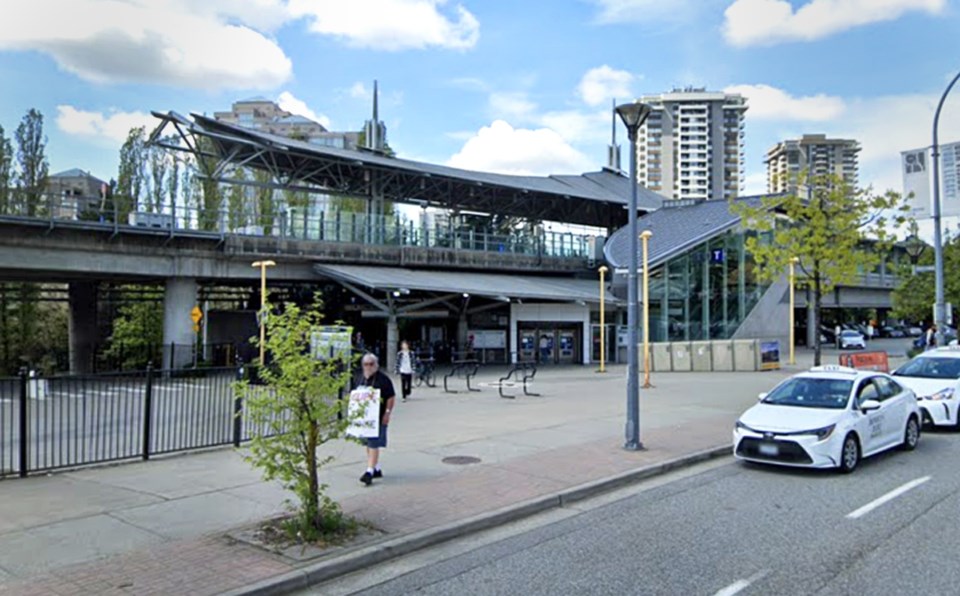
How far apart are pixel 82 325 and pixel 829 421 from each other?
125 ft

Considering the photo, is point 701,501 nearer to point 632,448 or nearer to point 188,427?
point 632,448

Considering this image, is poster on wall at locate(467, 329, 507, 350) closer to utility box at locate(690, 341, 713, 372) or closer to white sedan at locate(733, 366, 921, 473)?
utility box at locate(690, 341, 713, 372)

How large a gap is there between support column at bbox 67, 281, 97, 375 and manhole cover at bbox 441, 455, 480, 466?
33527 mm

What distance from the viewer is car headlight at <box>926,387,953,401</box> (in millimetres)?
14484

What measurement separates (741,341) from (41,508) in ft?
96.1

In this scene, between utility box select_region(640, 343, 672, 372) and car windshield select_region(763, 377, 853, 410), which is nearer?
car windshield select_region(763, 377, 853, 410)

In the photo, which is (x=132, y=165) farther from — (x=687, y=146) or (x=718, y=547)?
(x=687, y=146)

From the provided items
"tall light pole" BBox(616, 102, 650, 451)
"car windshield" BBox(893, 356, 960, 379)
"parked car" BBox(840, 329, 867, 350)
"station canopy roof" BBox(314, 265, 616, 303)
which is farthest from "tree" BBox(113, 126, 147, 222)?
"parked car" BBox(840, 329, 867, 350)

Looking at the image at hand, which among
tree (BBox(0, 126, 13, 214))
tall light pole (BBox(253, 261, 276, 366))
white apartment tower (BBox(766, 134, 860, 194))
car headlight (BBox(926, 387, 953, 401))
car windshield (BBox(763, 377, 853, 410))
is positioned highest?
white apartment tower (BBox(766, 134, 860, 194))

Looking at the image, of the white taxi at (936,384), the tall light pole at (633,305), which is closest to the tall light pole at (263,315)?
the tall light pole at (633,305)

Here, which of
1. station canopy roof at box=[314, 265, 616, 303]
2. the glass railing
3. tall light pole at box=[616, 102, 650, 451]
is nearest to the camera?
tall light pole at box=[616, 102, 650, 451]

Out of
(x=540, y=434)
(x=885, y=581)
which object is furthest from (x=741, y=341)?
(x=885, y=581)

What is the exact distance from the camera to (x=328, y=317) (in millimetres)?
42656

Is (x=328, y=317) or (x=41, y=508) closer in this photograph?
(x=41, y=508)
